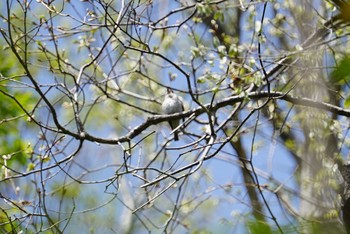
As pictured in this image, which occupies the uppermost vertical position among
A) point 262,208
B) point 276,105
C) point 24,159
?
point 24,159

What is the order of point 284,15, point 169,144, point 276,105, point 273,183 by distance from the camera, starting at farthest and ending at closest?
point 273,183 < point 284,15 < point 169,144 < point 276,105

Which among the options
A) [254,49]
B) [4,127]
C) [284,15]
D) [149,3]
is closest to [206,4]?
[149,3]

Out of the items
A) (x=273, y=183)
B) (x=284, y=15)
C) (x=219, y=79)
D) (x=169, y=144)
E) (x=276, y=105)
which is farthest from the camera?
(x=273, y=183)

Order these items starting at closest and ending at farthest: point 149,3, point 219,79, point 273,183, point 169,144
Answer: point 219,79 < point 149,3 < point 169,144 < point 273,183

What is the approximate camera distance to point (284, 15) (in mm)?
5441

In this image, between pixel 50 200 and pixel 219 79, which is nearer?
pixel 219 79

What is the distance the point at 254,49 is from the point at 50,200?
195cm

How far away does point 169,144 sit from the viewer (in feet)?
15.7

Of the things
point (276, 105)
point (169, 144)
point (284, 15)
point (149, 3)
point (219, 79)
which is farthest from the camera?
point (284, 15)

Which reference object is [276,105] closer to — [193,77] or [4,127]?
[193,77]

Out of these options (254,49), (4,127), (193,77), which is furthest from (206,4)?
(4,127)

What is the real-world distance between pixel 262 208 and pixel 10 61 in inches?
88.2

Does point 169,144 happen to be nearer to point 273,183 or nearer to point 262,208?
→ point 262,208

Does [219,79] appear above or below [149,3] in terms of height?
below
